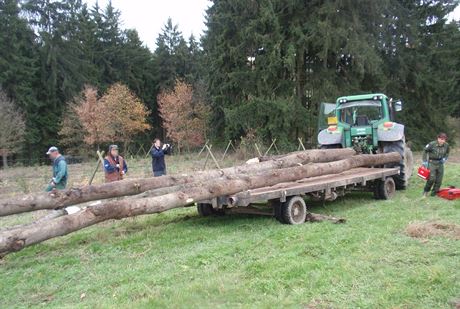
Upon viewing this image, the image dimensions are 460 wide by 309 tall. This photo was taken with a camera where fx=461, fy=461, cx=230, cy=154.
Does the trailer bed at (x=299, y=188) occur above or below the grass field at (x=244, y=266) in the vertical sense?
above

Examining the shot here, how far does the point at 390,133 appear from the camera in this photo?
1245 centimetres

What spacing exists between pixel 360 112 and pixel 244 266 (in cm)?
899

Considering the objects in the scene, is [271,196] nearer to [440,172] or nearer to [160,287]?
[160,287]

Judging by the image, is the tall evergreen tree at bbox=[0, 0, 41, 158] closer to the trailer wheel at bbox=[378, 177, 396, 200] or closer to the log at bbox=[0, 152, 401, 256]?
the trailer wheel at bbox=[378, 177, 396, 200]

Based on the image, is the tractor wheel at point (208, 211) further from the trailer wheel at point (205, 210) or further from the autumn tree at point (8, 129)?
the autumn tree at point (8, 129)

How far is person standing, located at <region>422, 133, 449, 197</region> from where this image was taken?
422 inches

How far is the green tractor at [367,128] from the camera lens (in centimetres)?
1249

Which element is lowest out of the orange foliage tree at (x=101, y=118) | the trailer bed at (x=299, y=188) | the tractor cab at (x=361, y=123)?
the trailer bed at (x=299, y=188)

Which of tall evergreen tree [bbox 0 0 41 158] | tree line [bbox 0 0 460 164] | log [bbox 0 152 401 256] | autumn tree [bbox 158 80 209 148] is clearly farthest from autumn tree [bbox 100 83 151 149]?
log [bbox 0 152 401 256]

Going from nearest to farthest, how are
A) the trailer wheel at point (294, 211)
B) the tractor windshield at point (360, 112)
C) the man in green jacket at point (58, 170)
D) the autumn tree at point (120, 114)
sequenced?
the trailer wheel at point (294, 211)
the man in green jacket at point (58, 170)
the tractor windshield at point (360, 112)
the autumn tree at point (120, 114)

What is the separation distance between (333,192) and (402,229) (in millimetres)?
2277

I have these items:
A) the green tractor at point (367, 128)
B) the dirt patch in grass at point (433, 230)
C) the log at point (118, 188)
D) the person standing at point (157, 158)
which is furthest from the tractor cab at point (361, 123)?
the dirt patch in grass at point (433, 230)

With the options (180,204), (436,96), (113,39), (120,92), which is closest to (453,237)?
(180,204)

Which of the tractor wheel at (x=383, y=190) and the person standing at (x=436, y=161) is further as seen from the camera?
the tractor wheel at (x=383, y=190)
